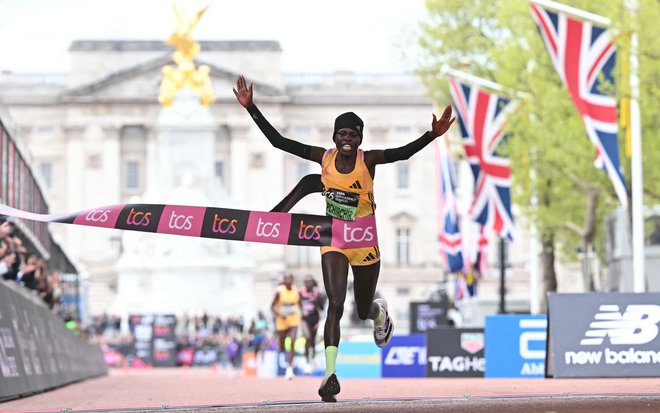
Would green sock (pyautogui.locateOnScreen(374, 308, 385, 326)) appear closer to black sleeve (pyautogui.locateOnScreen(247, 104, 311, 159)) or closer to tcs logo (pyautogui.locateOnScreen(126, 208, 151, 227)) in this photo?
black sleeve (pyautogui.locateOnScreen(247, 104, 311, 159))

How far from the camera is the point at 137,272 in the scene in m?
73.3

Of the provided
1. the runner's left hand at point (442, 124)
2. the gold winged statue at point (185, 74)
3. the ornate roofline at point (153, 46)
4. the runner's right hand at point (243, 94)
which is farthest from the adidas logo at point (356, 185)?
the ornate roofline at point (153, 46)

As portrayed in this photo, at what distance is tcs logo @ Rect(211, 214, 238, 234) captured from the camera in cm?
1348

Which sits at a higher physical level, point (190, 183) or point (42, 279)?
point (190, 183)


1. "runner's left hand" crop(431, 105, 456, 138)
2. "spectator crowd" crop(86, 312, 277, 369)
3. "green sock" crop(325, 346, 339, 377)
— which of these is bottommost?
"spectator crowd" crop(86, 312, 277, 369)

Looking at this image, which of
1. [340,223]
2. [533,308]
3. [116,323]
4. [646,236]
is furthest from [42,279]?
[116,323]

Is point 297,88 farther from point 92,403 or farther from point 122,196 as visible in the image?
point 92,403

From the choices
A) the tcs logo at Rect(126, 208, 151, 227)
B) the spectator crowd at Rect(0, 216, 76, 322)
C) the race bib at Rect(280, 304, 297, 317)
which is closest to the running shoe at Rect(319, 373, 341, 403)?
the tcs logo at Rect(126, 208, 151, 227)

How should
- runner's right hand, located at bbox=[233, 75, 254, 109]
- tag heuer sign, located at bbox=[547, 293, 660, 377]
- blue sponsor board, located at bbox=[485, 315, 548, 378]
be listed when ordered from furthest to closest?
blue sponsor board, located at bbox=[485, 315, 548, 378] < tag heuer sign, located at bbox=[547, 293, 660, 377] < runner's right hand, located at bbox=[233, 75, 254, 109]

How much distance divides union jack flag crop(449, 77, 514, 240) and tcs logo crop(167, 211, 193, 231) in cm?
2523

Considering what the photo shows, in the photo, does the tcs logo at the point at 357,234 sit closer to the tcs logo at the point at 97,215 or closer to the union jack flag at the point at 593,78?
the tcs logo at the point at 97,215

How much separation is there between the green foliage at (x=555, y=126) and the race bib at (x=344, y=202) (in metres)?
18.1

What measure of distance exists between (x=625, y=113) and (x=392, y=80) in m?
109

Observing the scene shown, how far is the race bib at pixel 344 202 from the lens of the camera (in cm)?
1301
